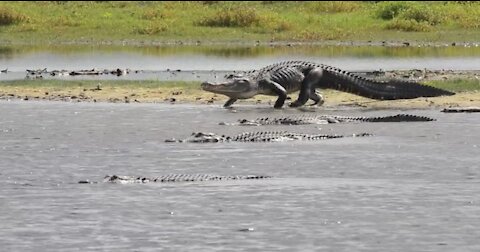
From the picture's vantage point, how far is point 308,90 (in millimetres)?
20312

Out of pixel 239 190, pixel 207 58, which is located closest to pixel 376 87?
pixel 239 190

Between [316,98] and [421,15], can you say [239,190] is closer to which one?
[316,98]

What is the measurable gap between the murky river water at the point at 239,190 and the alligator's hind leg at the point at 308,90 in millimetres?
1833

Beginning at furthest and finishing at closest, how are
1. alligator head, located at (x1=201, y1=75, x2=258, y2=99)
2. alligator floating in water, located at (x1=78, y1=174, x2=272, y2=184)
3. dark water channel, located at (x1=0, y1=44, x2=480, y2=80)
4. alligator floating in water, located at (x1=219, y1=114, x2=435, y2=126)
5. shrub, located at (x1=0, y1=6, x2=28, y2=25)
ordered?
shrub, located at (x1=0, y1=6, x2=28, y2=25) → dark water channel, located at (x1=0, y1=44, x2=480, y2=80) → alligator head, located at (x1=201, y1=75, x2=258, y2=99) → alligator floating in water, located at (x1=219, y1=114, x2=435, y2=126) → alligator floating in water, located at (x1=78, y1=174, x2=272, y2=184)

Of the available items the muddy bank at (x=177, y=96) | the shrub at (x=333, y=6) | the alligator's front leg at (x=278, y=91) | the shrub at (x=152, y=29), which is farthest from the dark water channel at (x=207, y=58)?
the shrub at (x=333, y=6)

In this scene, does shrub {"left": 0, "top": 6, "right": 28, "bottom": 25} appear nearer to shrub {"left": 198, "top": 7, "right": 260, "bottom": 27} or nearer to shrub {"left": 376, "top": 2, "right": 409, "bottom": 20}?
shrub {"left": 198, "top": 7, "right": 260, "bottom": 27}

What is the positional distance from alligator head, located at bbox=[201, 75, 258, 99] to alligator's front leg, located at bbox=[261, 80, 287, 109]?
19 cm

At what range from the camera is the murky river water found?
10422 mm

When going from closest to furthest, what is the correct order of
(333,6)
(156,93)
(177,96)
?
(177,96) → (156,93) → (333,6)

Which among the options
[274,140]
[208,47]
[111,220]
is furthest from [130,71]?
[111,220]

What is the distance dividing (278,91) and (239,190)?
7491 mm

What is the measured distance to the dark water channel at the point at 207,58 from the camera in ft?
87.6

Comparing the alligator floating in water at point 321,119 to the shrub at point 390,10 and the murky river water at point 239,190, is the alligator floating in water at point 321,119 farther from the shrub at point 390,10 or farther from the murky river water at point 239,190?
the shrub at point 390,10

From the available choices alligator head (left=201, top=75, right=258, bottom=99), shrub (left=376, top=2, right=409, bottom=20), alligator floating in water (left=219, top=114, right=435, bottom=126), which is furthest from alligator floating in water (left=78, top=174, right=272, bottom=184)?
shrub (left=376, top=2, right=409, bottom=20)
